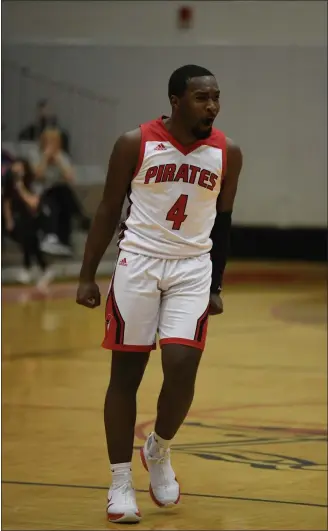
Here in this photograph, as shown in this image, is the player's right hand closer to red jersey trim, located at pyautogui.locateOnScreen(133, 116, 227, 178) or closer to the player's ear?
red jersey trim, located at pyautogui.locateOnScreen(133, 116, 227, 178)

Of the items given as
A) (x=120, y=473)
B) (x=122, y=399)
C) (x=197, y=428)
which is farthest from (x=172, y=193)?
(x=197, y=428)

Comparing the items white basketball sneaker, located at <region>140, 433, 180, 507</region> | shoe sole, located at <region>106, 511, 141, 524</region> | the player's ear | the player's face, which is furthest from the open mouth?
shoe sole, located at <region>106, 511, 141, 524</region>

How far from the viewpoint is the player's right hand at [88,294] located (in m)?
3.91

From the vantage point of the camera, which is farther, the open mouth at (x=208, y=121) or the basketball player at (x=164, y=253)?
the basketball player at (x=164, y=253)

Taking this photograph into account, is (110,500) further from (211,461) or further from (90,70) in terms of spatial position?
(90,70)

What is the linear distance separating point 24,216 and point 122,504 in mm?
9704

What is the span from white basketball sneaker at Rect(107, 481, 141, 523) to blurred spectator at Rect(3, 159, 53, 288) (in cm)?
872

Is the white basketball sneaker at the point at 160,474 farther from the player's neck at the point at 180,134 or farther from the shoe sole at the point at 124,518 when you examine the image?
the player's neck at the point at 180,134

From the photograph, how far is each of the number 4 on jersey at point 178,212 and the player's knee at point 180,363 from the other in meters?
0.44

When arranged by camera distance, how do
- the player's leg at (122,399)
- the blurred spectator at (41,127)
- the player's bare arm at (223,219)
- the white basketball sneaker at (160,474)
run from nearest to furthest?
the player's bare arm at (223,219)
the player's leg at (122,399)
the white basketball sneaker at (160,474)
the blurred spectator at (41,127)

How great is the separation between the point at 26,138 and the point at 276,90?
4766 mm

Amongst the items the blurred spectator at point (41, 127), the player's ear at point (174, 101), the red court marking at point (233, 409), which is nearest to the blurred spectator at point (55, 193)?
the blurred spectator at point (41, 127)

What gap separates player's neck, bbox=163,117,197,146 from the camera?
375cm

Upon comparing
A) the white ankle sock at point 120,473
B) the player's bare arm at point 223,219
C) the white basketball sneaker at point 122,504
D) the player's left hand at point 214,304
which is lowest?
the white basketball sneaker at point 122,504
